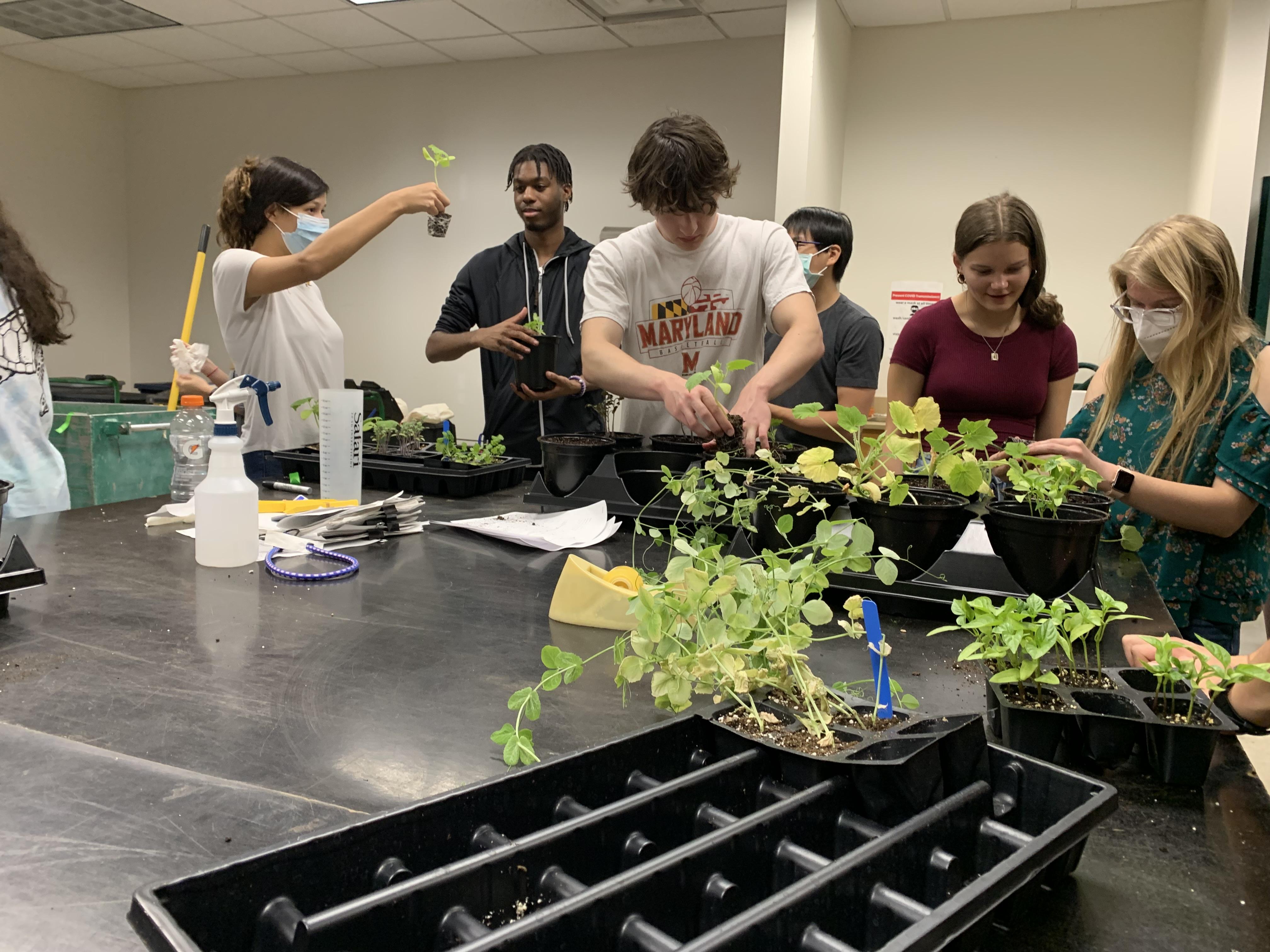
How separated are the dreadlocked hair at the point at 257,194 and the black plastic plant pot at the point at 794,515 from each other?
6.80ft

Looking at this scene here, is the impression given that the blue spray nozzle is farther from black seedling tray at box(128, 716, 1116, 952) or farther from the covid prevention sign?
the covid prevention sign

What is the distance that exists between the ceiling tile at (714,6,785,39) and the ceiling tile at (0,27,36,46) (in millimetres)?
4421

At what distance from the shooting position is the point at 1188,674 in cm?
73

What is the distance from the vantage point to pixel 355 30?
5.18 meters

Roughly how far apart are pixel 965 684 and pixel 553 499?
987 mm

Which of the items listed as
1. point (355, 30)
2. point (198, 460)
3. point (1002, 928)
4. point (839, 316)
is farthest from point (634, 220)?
point (1002, 928)

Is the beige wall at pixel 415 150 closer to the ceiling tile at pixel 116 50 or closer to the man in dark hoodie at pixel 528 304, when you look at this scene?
the ceiling tile at pixel 116 50

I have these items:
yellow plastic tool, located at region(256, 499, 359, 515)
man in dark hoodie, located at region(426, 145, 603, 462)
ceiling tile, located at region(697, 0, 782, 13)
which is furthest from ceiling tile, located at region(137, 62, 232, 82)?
yellow plastic tool, located at region(256, 499, 359, 515)

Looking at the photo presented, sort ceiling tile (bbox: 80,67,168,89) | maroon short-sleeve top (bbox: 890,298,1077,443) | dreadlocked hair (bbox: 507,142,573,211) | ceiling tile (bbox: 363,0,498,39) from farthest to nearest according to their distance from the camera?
1. ceiling tile (bbox: 80,67,168,89)
2. ceiling tile (bbox: 363,0,498,39)
3. dreadlocked hair (bbox: 507,142,573,211)
4. maroon short-sleeve top (bbox: 890,298,1077,443)

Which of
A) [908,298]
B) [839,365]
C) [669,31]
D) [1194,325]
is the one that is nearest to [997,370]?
[839,365]

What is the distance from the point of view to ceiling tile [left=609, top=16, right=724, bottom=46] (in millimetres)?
4785

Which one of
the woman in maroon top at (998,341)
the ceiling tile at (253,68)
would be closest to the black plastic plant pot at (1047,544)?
the woman in maroon top at (998,341)

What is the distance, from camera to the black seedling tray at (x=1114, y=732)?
69 cm

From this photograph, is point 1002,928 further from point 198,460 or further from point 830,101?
point 830,101
